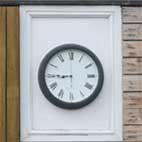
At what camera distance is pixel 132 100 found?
2.27 meters

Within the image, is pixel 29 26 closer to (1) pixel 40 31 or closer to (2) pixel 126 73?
(1) pixel 40 31

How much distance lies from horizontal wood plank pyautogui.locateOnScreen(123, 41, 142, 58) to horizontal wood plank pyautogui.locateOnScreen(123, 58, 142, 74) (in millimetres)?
26

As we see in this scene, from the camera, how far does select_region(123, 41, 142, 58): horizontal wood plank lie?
2281 millimetres

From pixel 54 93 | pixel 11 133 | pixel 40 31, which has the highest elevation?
pixel 40 31

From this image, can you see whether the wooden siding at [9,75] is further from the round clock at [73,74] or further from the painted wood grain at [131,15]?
the painted wood grain at [131,15]

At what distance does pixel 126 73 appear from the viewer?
2.28 metres

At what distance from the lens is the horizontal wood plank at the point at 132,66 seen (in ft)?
7.47

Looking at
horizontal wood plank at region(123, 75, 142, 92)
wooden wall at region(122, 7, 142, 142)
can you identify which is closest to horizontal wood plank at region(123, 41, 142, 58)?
wooden wall at region(122, 7, 142, 142)

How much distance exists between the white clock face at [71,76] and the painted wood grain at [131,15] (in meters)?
0.29

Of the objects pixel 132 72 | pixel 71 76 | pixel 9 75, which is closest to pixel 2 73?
pixel 9 75

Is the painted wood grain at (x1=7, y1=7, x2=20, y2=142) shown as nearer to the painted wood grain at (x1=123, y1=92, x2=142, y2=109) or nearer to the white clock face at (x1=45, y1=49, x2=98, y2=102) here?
the white clock face at (x1=45, y1=49, x2=98, y2=102)

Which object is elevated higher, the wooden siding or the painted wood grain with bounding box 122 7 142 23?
the painted wood grain with bounding box 122 7 142 23

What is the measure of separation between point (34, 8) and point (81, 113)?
60cm

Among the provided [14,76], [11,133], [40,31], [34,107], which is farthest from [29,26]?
[11,133]
